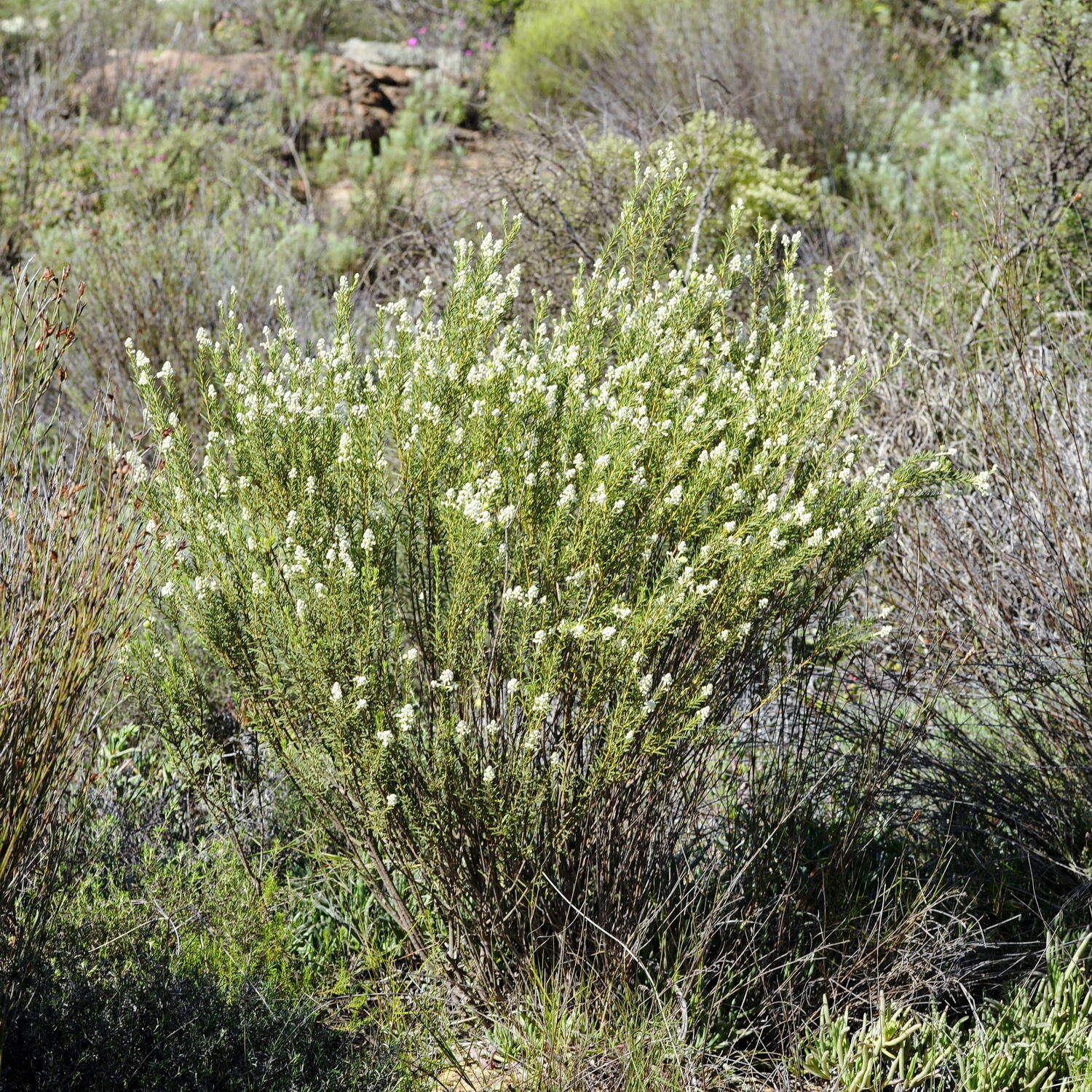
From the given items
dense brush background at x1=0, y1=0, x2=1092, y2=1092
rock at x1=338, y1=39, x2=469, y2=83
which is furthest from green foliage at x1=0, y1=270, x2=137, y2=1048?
rock at x1=338, y1=39, x2=469, y2=83

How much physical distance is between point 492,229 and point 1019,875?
449 cm

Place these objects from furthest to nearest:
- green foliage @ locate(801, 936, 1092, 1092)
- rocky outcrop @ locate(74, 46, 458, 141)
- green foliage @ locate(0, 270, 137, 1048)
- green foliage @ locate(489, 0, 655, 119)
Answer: rocky outcrop @ locate(74, 46, 458, 141) → green foliage @ locate(489, 0, 655, 119) → green foliage @ locate(801, 936, 1092, 1092) → green foliage @ locate(0, 270, 137, 1048)

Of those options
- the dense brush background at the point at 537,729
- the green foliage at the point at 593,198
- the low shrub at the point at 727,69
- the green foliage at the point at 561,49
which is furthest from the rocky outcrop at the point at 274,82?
the dense brush background at the point at 537,729

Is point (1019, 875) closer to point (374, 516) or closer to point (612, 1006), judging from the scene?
point (612, 1006)

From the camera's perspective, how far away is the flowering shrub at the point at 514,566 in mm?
2240

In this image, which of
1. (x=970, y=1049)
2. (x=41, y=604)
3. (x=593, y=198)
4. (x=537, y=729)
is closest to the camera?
(x=41, y=604)

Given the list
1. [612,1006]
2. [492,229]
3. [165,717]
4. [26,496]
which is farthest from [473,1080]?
[492,229]

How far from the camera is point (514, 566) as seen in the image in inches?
92.8

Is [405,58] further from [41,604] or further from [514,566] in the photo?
[41,604]

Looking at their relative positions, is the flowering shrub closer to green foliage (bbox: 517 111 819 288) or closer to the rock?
green foliage (bbox: 517 111 819 288)

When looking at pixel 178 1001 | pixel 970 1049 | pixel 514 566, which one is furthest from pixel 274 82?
pixel 970 1049

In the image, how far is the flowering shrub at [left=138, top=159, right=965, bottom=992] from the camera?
2240 millimetres

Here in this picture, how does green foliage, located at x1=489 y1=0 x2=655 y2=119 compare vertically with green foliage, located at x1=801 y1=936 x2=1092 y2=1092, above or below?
above

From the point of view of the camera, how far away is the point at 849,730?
10.2ft
